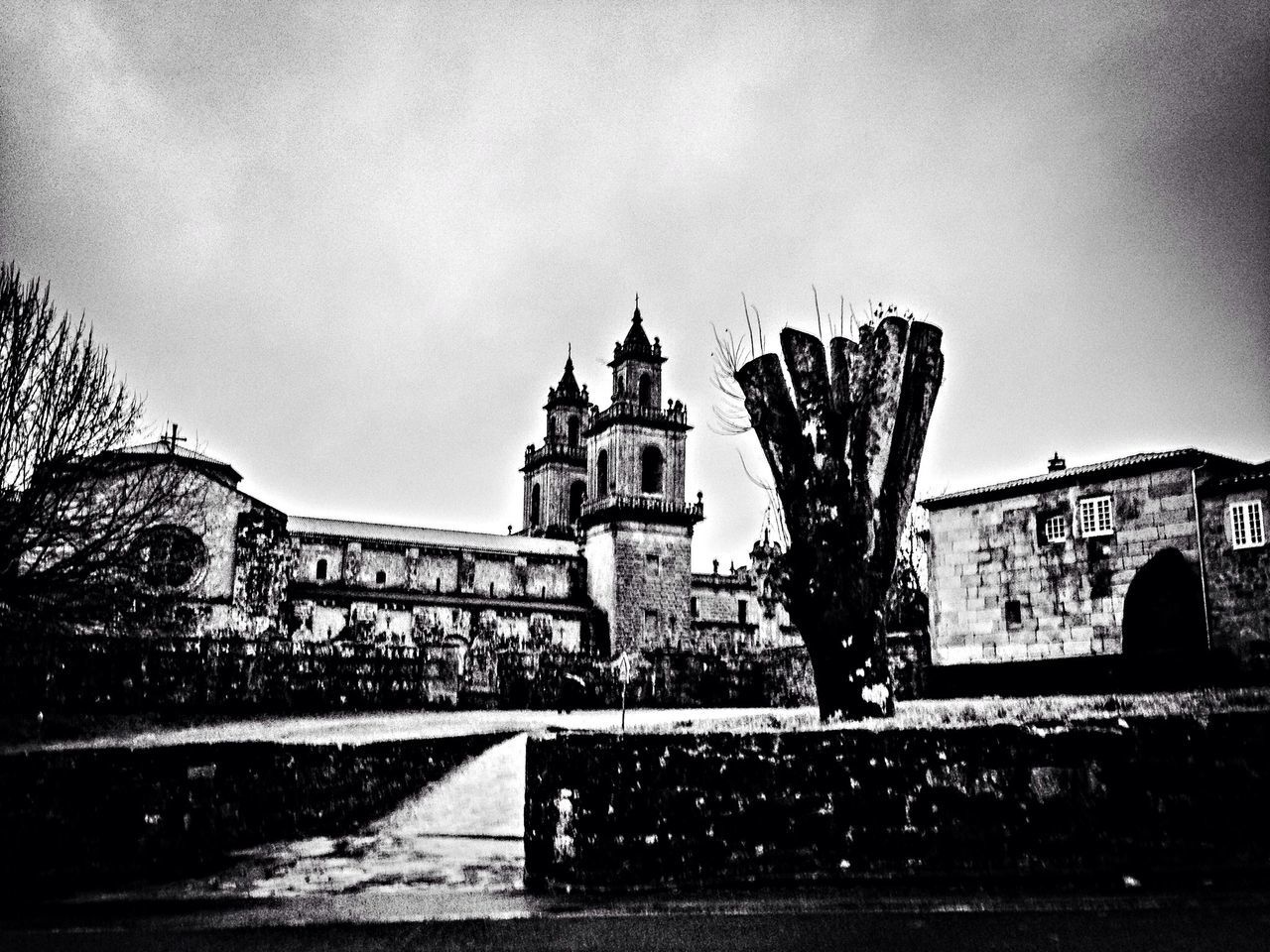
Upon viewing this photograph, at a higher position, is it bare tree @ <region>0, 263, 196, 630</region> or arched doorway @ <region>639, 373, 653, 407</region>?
arched doorway @ <region>639, 373, 653, 407</region>

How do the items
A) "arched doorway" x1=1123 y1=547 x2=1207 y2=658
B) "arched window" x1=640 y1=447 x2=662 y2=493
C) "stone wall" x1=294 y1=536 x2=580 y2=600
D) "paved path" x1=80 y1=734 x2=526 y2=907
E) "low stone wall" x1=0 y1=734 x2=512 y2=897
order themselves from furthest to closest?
"arched window" x1=640 y1=447 x2=662 y2=493
"stone wall" x1=294 y1=536 x2=580 y2=600
"arched doorway" x1=1123 y1=547 x2=1207 y2=658
"low stone wall" x1=0 y1=734 x2=512 y2=897
"paved path" x1=80 y1=734 x2=526 y2=907

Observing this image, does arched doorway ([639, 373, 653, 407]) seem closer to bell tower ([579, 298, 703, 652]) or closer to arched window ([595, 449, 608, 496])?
bell tower ([579, 298, 703, 652])

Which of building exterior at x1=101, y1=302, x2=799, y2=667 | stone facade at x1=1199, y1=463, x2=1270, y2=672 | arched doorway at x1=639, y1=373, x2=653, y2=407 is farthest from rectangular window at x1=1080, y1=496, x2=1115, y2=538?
arched doorway at x1=639, y1=373, x2=653, y2=407

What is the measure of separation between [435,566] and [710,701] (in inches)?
1510

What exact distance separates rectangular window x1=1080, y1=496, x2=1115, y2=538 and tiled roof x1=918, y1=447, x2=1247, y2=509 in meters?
0.69

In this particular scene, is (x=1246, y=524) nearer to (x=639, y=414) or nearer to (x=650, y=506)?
(x=650, y=506)

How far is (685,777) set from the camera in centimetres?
632

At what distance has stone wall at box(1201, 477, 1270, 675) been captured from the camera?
2134cm

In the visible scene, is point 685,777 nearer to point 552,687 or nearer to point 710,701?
point 552,687

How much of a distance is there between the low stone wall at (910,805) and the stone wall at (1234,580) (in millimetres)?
17043

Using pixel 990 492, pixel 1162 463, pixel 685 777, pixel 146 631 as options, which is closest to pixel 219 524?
pixel 146 631

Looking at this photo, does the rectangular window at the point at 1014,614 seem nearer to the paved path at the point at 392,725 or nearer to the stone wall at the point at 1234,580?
the stone wall at the point at 1234,580

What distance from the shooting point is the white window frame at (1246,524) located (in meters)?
21.6

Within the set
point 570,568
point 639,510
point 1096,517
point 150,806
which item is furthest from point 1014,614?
point 570,568
